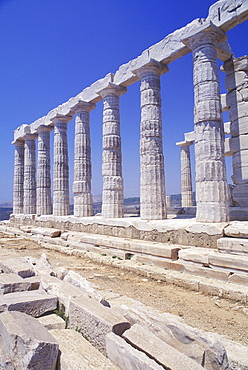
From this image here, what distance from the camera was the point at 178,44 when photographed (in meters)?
11.1

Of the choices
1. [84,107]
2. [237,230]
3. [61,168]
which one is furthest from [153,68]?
[61,168]

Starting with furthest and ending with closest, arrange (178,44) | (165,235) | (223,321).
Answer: (178,44)
(165,235)
(223,321)

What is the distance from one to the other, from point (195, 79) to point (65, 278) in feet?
26.5

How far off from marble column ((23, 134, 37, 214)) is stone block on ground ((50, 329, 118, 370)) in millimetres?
18696

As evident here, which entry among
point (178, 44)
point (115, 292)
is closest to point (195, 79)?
point (178, 44)

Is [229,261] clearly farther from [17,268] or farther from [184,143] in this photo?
[184,143]

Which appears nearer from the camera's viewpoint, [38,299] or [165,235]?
[38,299]

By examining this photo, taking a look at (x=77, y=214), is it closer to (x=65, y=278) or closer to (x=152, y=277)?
(x=152, y=277)

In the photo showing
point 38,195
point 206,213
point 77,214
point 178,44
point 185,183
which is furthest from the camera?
point 185,183

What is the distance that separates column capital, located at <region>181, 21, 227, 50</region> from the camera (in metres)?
9.70

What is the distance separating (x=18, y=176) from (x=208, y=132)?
1799 cm

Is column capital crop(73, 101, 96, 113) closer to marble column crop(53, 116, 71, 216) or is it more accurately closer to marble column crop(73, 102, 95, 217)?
marble column crop(73, 102, 95, 217)

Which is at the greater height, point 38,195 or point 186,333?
point 38,195

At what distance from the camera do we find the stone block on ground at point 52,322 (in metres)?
4.10
